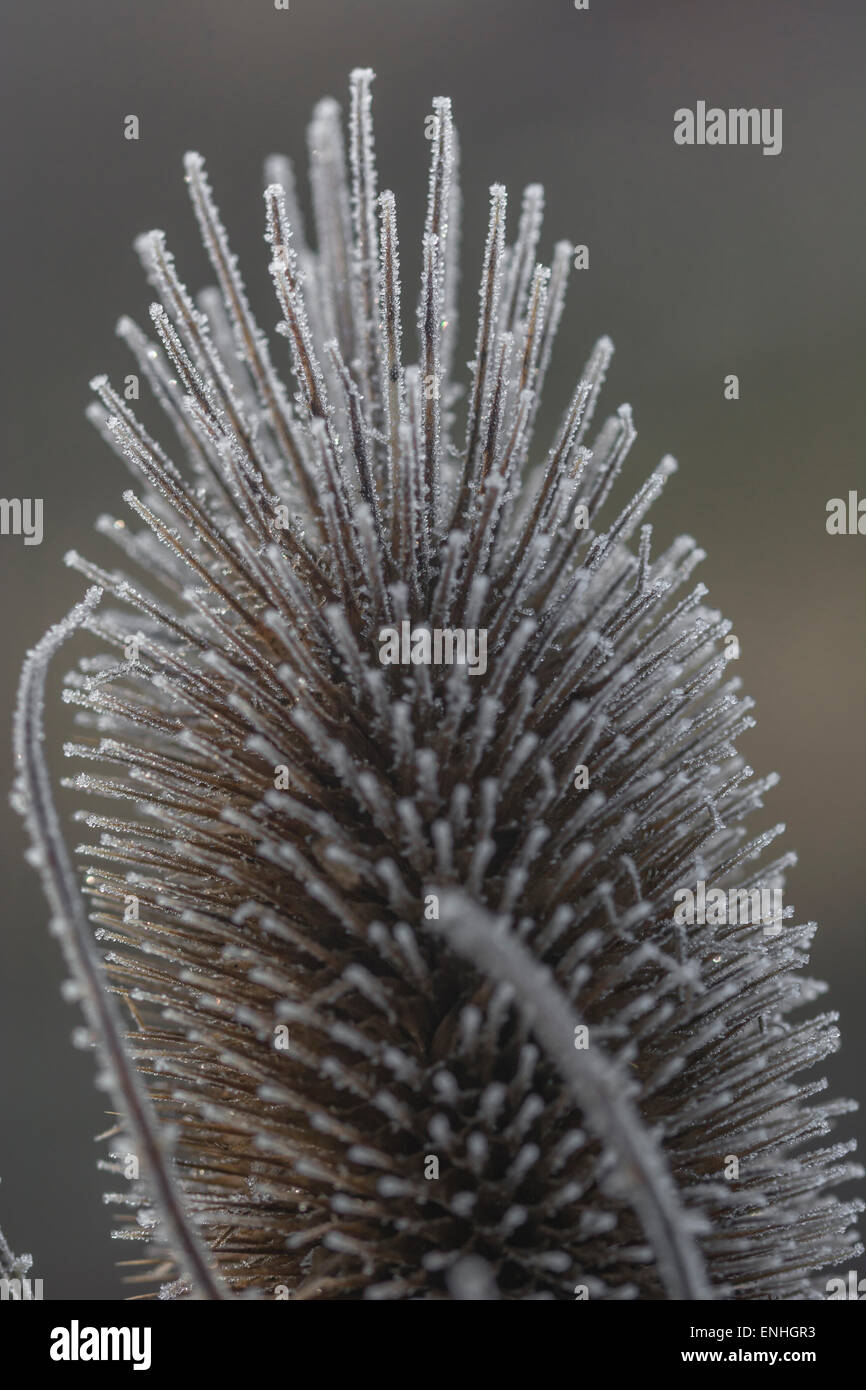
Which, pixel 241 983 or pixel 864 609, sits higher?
pixel 864 609

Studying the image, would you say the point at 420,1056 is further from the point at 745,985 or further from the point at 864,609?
the point at 864,609

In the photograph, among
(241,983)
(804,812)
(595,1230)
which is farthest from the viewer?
(804,812)

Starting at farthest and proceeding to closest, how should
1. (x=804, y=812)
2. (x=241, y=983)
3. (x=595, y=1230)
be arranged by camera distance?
1. (x=804, y=812)
2. (x=241, y=983)
3. (x=595, y=1230)
